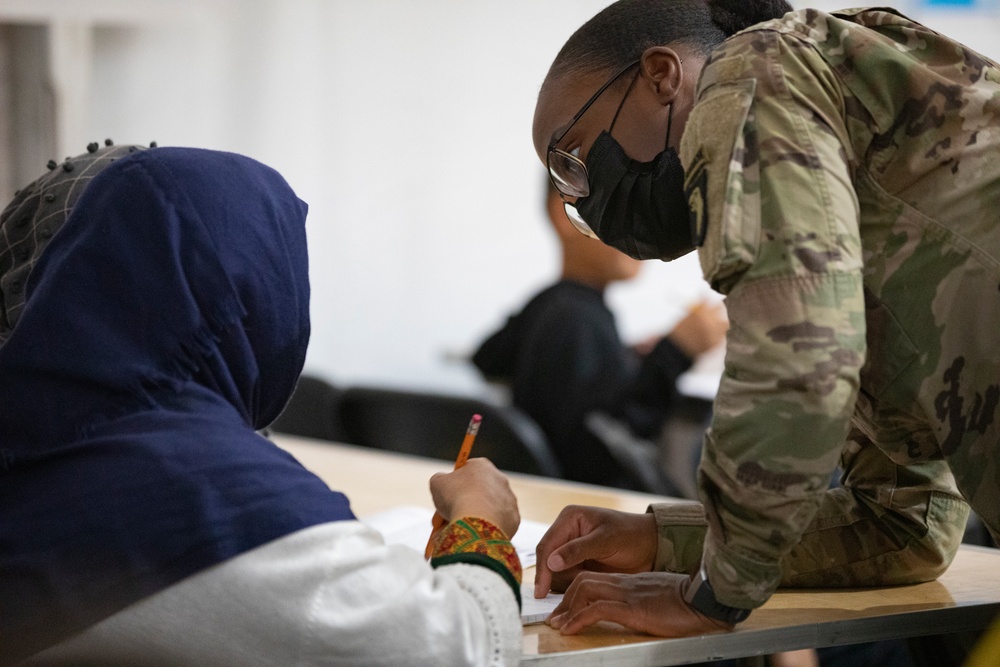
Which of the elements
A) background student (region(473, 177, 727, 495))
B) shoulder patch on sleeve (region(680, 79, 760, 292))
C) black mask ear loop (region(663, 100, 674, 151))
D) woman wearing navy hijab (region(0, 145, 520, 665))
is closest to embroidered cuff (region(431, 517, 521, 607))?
woman wearing navy hijab (region(0, 145, 520, 665))

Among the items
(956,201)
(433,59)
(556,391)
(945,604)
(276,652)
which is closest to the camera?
(276,652)

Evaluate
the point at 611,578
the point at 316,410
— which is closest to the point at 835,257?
the point at 611,578

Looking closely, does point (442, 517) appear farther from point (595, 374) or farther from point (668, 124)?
point (595, 374)

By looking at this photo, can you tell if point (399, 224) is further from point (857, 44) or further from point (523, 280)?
point (857, 44)

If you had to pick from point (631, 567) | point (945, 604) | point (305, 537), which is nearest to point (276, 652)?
point (305, 537)

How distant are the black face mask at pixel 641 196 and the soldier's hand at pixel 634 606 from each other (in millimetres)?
374

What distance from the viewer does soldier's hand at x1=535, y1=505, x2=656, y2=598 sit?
1.25m

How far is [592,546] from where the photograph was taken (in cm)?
125

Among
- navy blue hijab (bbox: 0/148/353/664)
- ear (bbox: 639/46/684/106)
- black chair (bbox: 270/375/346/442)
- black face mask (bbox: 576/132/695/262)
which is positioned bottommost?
black chair (bbox: 270/375/346/442)

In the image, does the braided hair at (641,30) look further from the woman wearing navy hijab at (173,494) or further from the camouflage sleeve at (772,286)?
the woman wearing navy hijab at (173,494)

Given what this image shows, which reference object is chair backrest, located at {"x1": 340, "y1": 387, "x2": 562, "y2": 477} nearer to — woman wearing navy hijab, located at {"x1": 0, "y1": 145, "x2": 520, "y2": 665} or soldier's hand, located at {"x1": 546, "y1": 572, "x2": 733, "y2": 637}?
soldier's hand, located at {"x1": 546, "y1": 572, "x2": 733, "y2": 637}

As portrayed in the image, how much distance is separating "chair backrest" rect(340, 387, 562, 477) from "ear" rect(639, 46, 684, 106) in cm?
140

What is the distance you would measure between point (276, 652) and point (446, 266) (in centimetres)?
378

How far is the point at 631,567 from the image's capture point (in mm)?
1273
